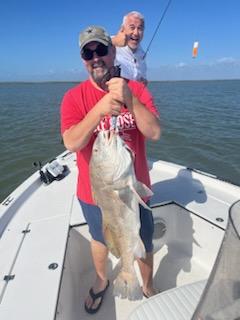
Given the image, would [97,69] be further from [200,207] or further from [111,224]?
[200,207]

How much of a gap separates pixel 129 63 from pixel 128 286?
112 inches

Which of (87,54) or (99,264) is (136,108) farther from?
(99,264)

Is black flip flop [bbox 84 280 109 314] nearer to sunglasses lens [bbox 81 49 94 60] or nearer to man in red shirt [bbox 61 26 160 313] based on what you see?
man in red shirt [bbox 61 26 160 313]

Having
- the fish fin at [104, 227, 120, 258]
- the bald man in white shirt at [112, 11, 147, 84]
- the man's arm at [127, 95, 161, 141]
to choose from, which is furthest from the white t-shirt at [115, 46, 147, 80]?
the fish fin at [104, 227, 120, 258]

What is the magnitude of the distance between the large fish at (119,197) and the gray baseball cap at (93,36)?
2.05 feet

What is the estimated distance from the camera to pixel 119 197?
2.04 meters

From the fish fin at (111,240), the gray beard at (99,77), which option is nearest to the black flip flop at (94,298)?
the fish fin at (111,240)

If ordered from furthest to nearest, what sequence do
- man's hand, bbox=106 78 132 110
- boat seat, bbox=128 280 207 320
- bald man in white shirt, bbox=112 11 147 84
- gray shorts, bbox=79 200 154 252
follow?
bald man in white shirt, bbox=112 11 147 84
gray shorts, bbox=79 200 154 252
boat seat, bbox=128 280 207 320
man's hand, bbox=106 78 132 110

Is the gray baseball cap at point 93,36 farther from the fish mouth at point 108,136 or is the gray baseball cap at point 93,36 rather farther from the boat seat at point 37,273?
the boat seat at point 37,273

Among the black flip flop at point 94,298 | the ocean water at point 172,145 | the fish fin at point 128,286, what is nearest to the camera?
the fish fin at point 128,286

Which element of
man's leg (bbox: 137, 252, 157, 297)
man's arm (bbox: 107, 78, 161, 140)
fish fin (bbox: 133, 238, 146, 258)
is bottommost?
man's leg (bbox: 137, 252, 157, 297)

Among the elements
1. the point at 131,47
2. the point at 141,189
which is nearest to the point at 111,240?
the point at 141,189

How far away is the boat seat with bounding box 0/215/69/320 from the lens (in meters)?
2.12

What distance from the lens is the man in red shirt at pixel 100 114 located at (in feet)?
6.11
